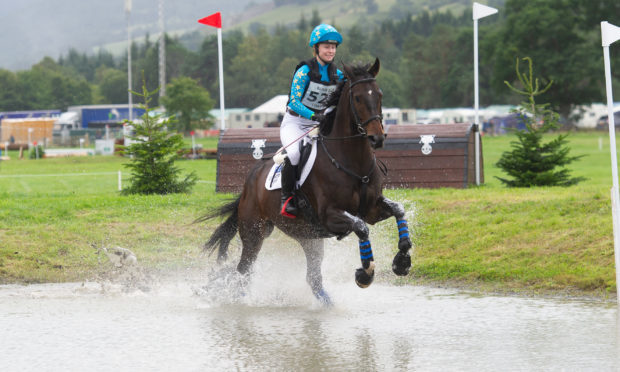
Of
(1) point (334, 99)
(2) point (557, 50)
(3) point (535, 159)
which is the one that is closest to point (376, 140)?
(1) point (334, 99)

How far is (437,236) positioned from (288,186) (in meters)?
4.06

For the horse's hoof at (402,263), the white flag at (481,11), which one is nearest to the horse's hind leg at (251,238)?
the horse's hoof at (402,263)

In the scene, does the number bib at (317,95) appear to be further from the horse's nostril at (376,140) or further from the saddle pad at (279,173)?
the horse's nostril at (376,140)

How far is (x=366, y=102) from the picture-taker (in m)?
7.46

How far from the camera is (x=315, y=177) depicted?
8172 mm

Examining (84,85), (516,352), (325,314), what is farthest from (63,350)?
(84,85)

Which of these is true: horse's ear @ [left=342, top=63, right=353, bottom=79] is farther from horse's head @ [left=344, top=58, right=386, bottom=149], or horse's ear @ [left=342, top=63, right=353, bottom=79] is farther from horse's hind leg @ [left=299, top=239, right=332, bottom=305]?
horse's hind leg @ [left=299, top=239, right=332, bottom=305]

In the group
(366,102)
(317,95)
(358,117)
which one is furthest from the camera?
(317,95)

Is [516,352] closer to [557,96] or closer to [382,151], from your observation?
[382,151]

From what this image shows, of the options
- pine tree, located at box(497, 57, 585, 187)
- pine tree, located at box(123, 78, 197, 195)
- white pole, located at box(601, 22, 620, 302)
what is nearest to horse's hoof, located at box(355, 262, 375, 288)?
white pole, located at box(601, 22, 620, 302)

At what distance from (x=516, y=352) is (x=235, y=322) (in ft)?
9.37

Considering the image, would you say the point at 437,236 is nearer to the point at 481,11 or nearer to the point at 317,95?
the point at 317,95

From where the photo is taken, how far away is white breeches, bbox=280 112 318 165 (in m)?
8.41

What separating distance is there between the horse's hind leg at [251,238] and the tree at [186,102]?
6041cm
